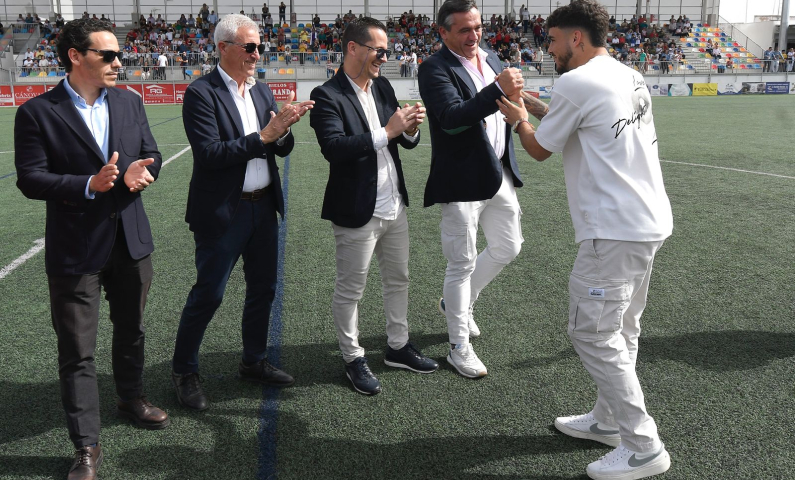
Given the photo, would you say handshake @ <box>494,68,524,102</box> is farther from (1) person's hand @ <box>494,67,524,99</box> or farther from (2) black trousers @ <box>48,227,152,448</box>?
(2) black trousers @ <box>48,227,152,448</box>

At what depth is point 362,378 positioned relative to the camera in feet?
12.7

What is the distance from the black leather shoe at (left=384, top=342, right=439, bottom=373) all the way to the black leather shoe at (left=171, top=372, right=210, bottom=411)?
44.6 inches

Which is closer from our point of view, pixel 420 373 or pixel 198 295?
pixel 198 295

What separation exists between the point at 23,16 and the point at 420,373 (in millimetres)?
46105

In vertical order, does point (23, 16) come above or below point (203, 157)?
above

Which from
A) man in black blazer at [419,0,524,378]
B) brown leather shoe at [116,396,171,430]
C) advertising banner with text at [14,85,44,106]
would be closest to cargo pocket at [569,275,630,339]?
man in black blazer at [419,0,524,378]

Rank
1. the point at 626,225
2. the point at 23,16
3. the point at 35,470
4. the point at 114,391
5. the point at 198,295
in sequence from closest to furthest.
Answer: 1. the point at 626,225
2. the point at 35,470
3. the point at 198,295
4. the point at 114,391
5. the point at 23,16

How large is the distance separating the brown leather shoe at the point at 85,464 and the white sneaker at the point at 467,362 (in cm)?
203

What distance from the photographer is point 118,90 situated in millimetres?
3266

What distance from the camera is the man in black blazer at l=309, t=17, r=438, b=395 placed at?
3.55 m

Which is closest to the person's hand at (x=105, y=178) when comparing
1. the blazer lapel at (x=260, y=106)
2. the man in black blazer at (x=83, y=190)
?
the man in black blazer at (x=83, y=190)

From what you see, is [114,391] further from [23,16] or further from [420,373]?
[23,16]

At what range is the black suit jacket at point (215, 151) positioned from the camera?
332cm

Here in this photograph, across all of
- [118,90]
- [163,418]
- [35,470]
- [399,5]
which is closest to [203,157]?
[118,90]
